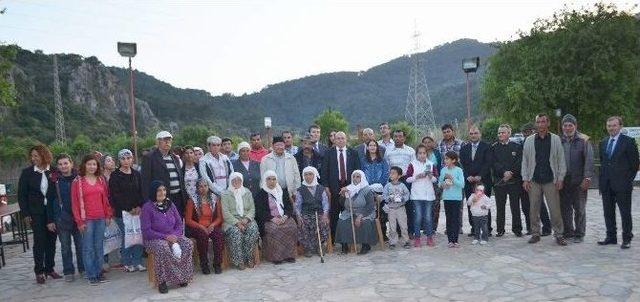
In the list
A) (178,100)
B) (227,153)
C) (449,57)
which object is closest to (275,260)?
(227,153)

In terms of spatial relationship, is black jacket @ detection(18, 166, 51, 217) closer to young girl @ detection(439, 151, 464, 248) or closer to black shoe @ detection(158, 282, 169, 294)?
black shoe @ detection(158, 282, 169, 294)

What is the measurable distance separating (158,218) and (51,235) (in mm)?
1815

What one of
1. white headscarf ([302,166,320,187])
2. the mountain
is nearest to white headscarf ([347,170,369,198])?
white headscarf ([302,166,320,187])

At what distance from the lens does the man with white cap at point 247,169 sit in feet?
24.8

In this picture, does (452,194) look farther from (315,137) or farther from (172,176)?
(172,176)

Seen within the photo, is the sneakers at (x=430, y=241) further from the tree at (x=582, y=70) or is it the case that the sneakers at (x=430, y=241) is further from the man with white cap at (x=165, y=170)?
the tree at (x=582, y=70)

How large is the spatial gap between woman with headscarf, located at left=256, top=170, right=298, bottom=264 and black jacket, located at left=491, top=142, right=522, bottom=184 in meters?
3.35

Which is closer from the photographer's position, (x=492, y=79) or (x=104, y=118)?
(x=492, y=79)

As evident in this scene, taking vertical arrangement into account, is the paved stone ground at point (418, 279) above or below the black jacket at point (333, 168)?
below

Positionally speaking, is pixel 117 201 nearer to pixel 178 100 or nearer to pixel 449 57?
pixel 178 100

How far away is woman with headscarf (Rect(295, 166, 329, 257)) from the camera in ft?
24.0

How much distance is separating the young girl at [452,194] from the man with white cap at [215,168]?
10.9ft

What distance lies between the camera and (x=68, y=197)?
6512 millimetres

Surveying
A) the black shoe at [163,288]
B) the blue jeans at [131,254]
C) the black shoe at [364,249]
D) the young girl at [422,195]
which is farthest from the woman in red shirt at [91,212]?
the young girl at [422,195]
